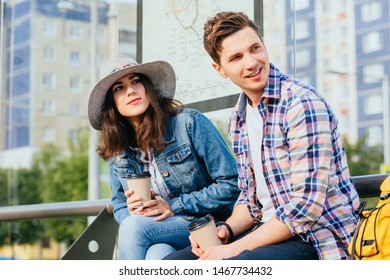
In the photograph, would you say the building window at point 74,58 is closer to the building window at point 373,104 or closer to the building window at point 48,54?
the building window at point 48,54

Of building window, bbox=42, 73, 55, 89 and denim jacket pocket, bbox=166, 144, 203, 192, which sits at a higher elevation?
building window, bbox=42, 73, 55, 89

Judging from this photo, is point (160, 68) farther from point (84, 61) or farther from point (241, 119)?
point (84, 61)

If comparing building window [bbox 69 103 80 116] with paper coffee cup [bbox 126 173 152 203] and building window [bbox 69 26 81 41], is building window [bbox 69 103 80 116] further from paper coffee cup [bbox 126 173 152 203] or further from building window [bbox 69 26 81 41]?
paper coffee cup [bbox 126 173 152 203]

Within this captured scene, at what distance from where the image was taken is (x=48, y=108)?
12266mm

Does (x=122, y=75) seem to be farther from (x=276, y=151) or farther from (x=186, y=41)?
(x=276, y=151)

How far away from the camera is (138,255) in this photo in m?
2.20

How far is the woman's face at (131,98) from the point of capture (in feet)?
7.65

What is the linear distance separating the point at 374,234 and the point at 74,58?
11.2 m

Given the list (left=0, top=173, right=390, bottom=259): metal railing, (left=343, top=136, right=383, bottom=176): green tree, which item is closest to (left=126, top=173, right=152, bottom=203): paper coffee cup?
(left=0, top=173, right=390, bottom=259): metal railing

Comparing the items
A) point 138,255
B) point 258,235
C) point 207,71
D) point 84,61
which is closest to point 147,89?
point 207,71

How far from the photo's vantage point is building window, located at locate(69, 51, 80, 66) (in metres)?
12.1

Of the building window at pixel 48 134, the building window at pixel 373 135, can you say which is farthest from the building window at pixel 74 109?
the building window at pixel 373 135

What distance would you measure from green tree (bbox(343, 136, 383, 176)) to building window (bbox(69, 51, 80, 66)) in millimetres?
4980

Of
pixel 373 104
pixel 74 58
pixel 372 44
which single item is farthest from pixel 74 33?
pixel 372 44
